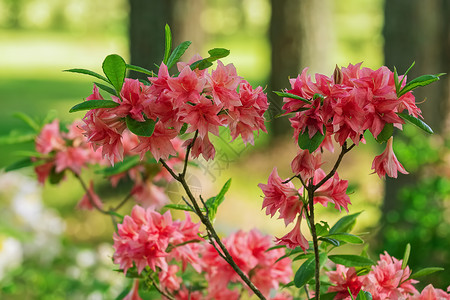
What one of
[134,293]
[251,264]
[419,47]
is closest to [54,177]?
[134,293]

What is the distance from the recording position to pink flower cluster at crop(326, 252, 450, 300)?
95 cm

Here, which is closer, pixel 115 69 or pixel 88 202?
pixel 115 69

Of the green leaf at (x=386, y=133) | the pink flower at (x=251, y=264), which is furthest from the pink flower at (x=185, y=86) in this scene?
the pink flower at (x=251, y=264)

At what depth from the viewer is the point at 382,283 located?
0.97m

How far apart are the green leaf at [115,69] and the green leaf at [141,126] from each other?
0.04 m

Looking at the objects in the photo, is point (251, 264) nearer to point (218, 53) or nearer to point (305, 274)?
point (305, 274)

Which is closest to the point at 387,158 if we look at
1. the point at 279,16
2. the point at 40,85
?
the point at 279,16

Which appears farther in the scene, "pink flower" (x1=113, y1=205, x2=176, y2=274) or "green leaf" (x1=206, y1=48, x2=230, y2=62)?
"pink flower" (x1=113, y1=205, x2=176, y2=274)

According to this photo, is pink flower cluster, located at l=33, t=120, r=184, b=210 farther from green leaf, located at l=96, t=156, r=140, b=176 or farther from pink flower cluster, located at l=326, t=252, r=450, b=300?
pink flower cluster, located at l=326, t=252, r=450, b=300

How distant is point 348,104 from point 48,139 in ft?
2.94

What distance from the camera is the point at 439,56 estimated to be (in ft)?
11.1

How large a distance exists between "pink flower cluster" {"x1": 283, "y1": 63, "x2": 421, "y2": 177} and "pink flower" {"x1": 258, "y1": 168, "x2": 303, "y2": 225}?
0.10 meters

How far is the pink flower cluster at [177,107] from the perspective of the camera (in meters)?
0.81

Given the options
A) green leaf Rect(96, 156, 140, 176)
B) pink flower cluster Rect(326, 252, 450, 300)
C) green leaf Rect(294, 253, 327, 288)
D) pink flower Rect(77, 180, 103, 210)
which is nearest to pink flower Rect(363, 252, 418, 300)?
pink flower cluster Rect(326, 252, 450, 300)
